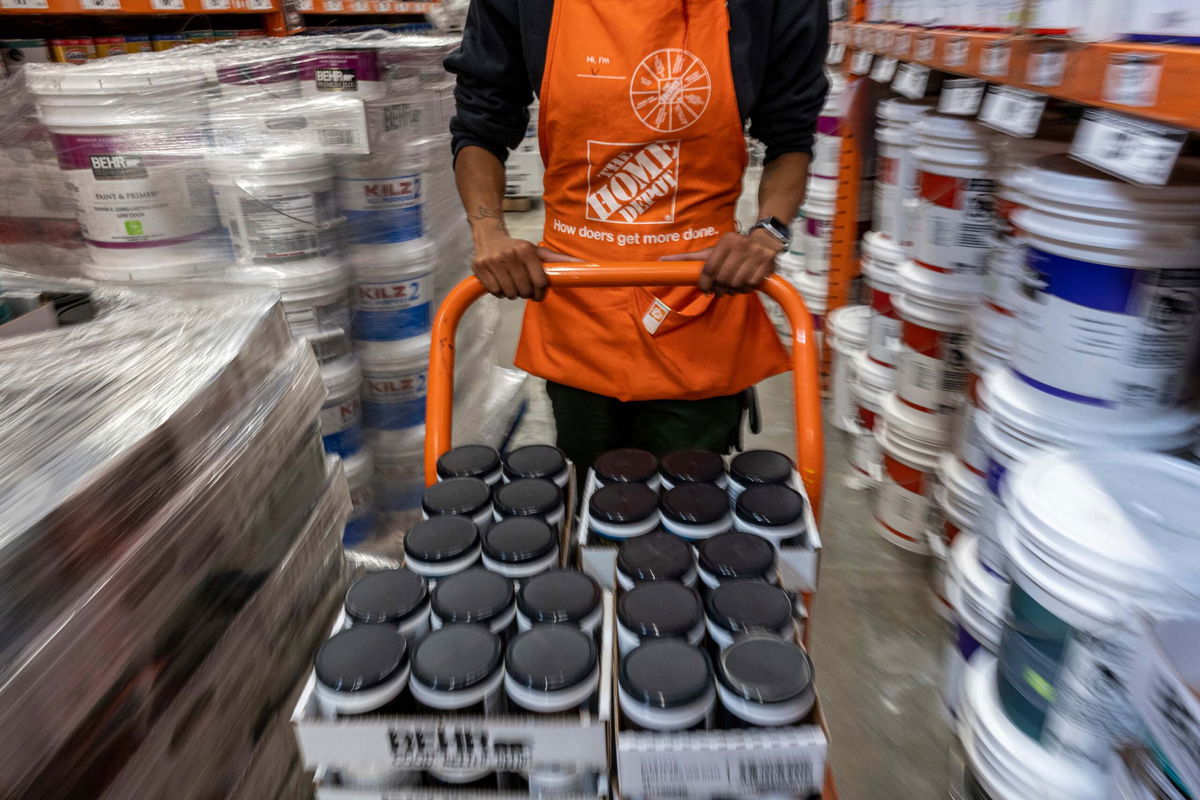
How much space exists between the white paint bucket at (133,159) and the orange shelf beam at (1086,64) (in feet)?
5.03

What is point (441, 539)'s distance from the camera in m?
0.87

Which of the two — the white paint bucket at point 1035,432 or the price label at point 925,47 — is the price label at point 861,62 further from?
the white paint bucket at point 1035,432

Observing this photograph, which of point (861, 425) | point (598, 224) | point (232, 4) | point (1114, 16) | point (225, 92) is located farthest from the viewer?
point (232, 4)

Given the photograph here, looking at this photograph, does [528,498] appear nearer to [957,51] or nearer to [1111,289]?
[1111,289]

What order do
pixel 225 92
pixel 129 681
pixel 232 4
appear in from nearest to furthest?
pixel 129 681, pixel 225 92, pixel 232 4

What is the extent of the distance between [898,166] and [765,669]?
5.48 feet

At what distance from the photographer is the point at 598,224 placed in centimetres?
136

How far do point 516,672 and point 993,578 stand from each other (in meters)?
0.81

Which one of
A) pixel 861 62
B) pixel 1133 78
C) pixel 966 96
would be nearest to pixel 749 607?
pixel 1133 78

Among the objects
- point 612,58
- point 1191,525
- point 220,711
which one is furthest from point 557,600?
point 612,58

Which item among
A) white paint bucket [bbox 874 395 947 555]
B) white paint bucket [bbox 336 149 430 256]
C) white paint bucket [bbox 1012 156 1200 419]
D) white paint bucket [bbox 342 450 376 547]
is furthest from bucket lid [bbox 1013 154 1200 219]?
white paint bucket [bbox 342 450 376 547]

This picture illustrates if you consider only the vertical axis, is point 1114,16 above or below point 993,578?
above

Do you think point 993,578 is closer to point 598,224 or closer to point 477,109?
point 598,224

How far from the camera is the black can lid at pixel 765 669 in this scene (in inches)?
25.9
